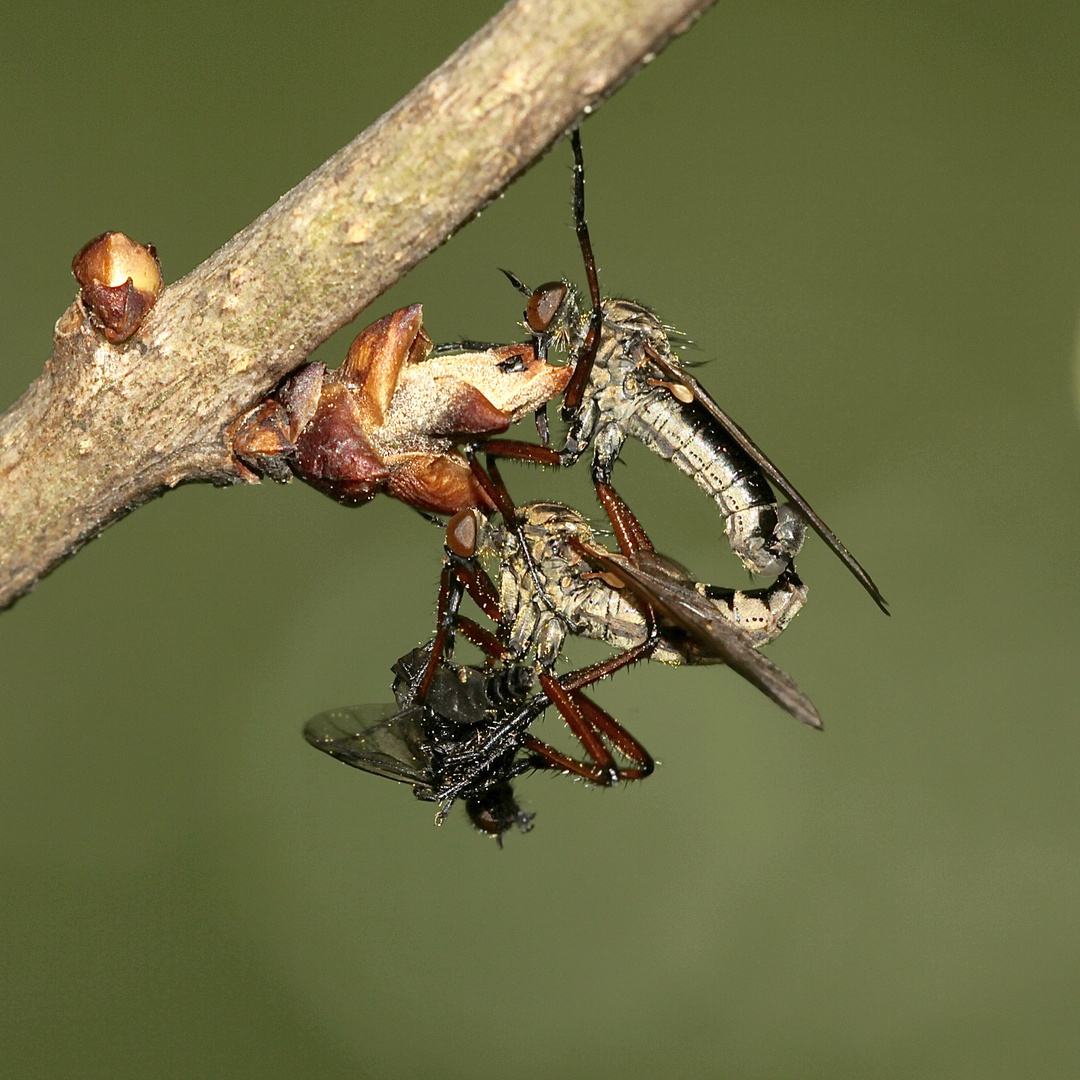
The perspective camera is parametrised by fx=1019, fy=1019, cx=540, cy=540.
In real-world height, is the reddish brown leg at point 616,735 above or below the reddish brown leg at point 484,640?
below

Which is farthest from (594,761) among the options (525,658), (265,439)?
(265,439)

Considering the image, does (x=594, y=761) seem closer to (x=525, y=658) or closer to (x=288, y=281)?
(x=525, y=658)

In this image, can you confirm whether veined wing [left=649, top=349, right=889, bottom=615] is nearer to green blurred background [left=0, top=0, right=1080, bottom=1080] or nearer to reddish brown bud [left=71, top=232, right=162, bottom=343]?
reddish brown bud [left=71, top=232, right=162, bottom=343]

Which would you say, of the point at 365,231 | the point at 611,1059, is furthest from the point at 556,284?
the point at 611,1059

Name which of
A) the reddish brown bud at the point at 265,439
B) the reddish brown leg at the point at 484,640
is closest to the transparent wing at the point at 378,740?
the reddish brown leg at the point at 484,640

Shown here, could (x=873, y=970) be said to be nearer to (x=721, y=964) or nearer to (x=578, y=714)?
(x=721, y=964)

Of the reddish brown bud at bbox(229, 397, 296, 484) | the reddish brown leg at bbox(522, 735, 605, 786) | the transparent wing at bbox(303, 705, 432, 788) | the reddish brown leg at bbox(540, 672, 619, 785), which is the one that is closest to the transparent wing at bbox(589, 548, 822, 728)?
the reddish brown leg at bbox(540, 672, 619, 785)

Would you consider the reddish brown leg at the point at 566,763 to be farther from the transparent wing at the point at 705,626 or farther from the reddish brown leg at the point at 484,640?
the transparent wing at the point at 705,626
